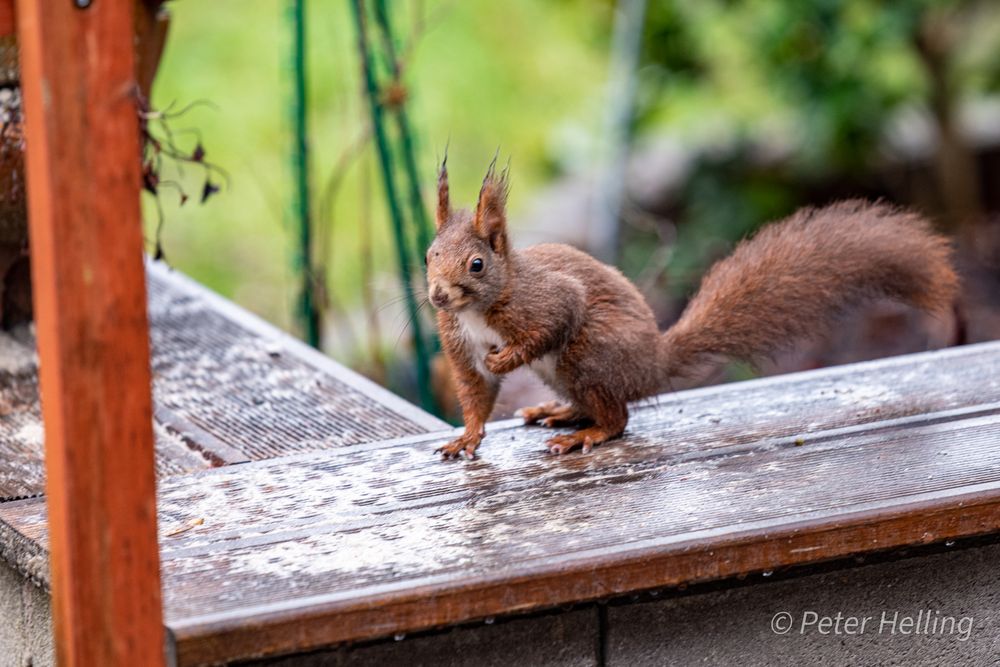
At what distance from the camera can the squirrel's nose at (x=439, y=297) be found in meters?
1.99

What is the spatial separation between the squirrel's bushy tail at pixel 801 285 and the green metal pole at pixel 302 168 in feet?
4.46

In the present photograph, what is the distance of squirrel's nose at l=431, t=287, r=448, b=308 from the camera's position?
199 cm

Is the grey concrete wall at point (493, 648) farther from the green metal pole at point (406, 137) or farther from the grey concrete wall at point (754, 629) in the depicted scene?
the green metal pole at point (406, 137)

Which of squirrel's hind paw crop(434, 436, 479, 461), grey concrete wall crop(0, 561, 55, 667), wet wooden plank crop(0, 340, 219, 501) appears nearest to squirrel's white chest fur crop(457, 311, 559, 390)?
squirrel's hind paw crop(434, 436, 479, 461)

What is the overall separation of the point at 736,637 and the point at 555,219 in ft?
11.8

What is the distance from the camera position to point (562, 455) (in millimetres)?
2135

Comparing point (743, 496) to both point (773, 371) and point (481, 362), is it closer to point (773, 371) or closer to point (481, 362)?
point (481, 362)

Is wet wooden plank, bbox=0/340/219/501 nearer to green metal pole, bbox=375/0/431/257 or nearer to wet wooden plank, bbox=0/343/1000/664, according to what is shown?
wet wooden plank, bbox=0/343/1000/664

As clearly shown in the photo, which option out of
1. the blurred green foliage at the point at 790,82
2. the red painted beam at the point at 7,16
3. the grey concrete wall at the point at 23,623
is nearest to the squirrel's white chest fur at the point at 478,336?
the grey concrete wall at the point at 23,623

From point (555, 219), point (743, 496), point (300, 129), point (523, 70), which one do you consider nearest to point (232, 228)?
point (555, 219)

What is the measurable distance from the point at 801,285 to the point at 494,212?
0.53m

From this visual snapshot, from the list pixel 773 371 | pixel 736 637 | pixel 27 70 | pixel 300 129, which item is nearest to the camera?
pixel 27 70

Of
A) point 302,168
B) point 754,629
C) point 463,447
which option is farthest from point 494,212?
point 302,168

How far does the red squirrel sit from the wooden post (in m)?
0.66
